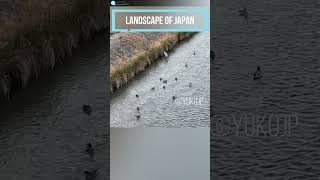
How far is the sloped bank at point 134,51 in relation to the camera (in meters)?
9.77

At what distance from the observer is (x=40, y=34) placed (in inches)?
422

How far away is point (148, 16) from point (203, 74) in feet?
4.91

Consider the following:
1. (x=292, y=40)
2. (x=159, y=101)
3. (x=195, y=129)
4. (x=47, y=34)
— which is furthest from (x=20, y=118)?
(x=292, y=40)

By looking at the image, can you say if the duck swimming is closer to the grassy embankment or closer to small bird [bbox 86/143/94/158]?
the grassy embankment

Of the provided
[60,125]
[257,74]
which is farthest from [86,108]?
[257,74]

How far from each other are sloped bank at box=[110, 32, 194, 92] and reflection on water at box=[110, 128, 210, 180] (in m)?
1.07

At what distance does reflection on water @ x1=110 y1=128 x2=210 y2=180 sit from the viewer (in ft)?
31.6

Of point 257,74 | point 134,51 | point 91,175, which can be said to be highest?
point 134,51

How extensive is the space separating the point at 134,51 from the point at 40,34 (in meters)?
2.14

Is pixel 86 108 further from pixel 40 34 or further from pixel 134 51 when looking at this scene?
pixel 40 34

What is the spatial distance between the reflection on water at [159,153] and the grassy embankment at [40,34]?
221cm
